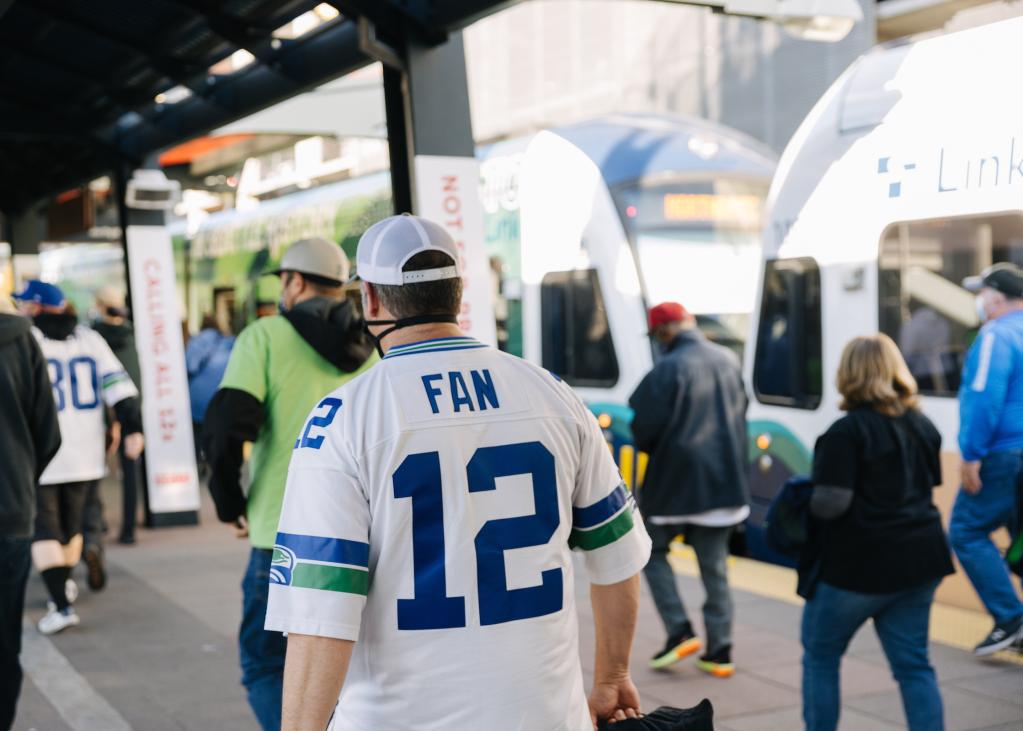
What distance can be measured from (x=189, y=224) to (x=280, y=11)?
14.5 metres

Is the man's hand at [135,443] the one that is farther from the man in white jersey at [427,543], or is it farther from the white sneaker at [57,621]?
the man in white jersey at [427,543]

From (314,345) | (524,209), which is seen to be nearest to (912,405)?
(314,345)

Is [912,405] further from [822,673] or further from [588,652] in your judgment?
[588,652]

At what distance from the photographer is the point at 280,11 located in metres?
5.98

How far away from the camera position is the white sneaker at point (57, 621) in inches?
268

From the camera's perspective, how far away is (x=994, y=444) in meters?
6.18

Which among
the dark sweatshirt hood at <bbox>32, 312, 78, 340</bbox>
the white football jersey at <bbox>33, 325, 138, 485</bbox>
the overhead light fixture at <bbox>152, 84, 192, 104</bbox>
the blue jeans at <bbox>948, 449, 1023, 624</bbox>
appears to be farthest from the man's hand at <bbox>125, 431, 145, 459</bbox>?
the blue jeans at <bbox>948, 449, 1023, 624</bbox>

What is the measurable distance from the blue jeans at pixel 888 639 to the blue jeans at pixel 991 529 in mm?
1976

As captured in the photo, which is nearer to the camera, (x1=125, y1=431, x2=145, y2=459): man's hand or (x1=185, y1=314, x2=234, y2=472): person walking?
(x1=125, y1=431, x2=145, y2=459): man's hand

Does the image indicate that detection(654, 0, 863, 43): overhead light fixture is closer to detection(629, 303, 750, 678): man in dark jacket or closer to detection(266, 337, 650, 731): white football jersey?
detection(629, 303, 750, 678): man in dark jacket

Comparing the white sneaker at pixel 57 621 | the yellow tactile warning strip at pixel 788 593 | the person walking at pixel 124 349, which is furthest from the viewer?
the person walking at pixel 124 349

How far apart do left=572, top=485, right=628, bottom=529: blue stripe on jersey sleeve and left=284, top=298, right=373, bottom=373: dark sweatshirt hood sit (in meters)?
1.70

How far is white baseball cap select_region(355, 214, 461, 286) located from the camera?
2.43 m

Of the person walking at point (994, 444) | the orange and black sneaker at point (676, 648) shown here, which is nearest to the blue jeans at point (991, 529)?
the person walking at point (994, 444)
